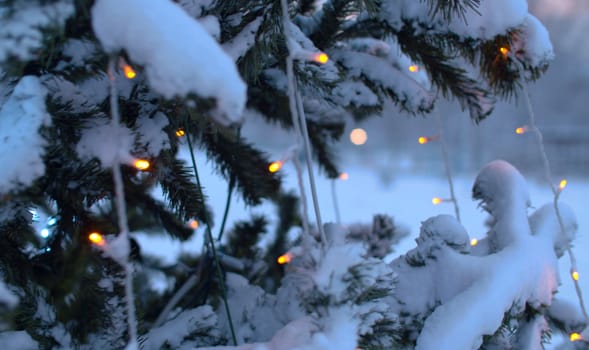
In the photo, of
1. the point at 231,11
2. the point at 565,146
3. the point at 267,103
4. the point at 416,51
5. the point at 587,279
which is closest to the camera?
the point at 231,11

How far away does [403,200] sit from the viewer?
3422 mm

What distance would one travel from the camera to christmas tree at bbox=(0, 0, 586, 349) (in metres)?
0.27

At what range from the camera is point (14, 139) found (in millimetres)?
279

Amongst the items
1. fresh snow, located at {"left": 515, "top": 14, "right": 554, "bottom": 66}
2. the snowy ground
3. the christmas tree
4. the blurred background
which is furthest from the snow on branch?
the blurred background

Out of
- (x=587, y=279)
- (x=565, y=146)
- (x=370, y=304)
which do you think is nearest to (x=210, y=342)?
(x=370, y=304)

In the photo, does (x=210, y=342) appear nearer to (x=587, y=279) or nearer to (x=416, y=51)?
(x=416, y=51)

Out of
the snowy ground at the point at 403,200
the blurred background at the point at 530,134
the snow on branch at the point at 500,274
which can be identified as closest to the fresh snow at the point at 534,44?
the snow on branch at the point at 500,274

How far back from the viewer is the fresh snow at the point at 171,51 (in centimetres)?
25

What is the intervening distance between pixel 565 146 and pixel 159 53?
4702mm

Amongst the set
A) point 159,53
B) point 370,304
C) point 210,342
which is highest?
point 159,53

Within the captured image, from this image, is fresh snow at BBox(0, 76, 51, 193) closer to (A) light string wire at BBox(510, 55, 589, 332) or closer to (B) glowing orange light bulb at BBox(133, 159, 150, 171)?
(B) glowing orange light bulb at BBox(133, 159, 150, 171)

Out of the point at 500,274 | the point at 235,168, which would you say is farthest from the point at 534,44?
the point at 235,168

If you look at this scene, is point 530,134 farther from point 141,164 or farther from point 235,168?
point 141,164

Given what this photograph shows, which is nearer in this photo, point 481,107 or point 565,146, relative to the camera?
point 481,107
